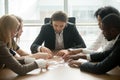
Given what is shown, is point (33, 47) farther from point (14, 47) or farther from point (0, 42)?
point (0, 42)

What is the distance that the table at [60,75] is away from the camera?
1.64 meters

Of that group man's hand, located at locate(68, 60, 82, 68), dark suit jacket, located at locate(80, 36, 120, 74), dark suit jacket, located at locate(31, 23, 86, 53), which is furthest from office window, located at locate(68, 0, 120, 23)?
dark suit jacket, located at locate(80, 36, 120, 74)

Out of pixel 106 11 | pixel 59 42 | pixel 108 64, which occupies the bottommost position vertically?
pixel 59 42

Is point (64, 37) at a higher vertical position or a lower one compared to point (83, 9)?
lower

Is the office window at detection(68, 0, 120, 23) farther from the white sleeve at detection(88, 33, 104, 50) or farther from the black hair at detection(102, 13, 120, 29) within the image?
the black hair at detection(102, 13, 120, 29)

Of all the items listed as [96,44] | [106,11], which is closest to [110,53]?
Result: [106,11]

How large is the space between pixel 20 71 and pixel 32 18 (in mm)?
3471

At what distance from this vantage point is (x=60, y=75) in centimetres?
173

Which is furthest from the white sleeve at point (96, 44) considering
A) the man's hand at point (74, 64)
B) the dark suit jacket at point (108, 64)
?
the dark suit jacket at point (108, 64)

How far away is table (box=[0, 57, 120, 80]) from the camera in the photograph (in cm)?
164

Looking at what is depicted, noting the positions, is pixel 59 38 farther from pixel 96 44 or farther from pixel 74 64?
pixel 74 64

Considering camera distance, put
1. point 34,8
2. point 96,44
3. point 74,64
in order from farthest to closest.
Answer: point 34,8 < point 96,44 < point 74,64

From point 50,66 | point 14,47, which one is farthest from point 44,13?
point 50,66

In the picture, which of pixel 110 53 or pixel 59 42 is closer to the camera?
pixel 110 53
